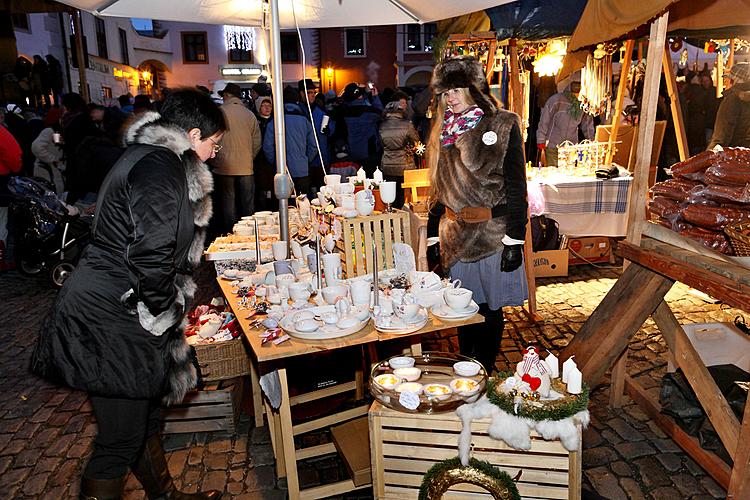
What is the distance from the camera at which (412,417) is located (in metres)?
2.37

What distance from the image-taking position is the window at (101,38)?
24.9 meters

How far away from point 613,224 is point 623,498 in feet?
13.2

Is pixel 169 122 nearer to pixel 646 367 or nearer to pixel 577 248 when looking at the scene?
pixel 646 367

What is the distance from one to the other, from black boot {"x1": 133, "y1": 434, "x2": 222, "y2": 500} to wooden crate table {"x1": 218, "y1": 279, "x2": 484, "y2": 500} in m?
0.45

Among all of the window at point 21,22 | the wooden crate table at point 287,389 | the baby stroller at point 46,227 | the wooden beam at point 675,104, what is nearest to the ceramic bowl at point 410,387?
the wooden crate table at point 287,389

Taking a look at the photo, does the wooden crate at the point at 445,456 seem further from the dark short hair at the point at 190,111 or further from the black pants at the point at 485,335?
the dark short hair at the point at 190,111

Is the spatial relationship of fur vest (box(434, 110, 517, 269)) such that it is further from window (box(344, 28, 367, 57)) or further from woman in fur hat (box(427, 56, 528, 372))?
window (box(344, 28, 367, 57))

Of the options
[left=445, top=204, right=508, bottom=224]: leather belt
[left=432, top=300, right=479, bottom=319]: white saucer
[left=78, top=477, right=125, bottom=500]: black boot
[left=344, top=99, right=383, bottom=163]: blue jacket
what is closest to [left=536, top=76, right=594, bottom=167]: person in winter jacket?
[left=344, top=99, right=383, bottom=163]: blue jacket

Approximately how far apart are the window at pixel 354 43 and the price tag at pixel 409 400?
3201cm

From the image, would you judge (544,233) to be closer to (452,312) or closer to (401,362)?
(452,312)

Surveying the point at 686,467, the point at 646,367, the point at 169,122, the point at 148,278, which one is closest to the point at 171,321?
the point at 148,278

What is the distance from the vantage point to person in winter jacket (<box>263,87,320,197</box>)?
25.5ft

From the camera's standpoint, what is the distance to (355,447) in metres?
3.04

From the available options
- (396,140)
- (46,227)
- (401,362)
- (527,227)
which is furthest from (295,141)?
(401,362)
